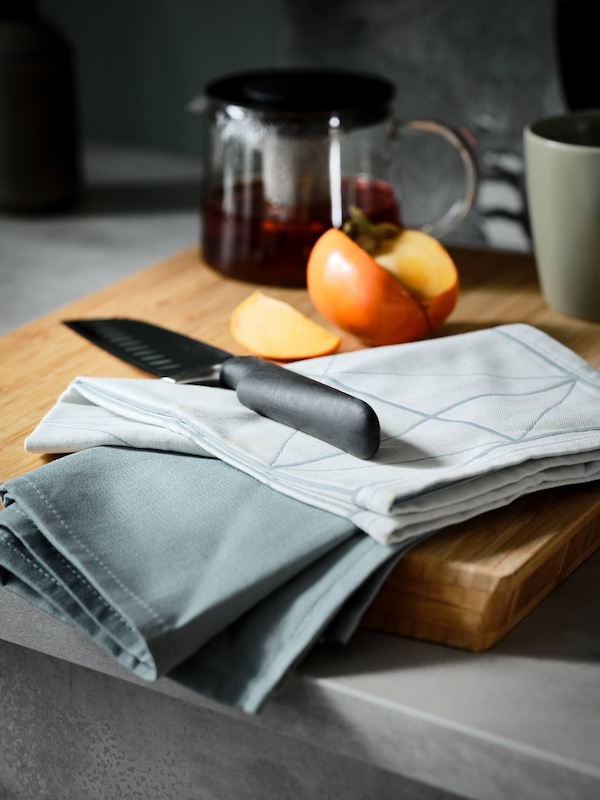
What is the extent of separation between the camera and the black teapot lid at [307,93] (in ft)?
2.89

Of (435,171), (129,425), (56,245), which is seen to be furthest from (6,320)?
(435,171)

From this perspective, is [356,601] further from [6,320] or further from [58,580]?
[6,320]

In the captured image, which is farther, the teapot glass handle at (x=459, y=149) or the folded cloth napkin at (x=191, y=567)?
the teapot glass handle at (x=459, y=149)

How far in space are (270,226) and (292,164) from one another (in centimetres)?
6

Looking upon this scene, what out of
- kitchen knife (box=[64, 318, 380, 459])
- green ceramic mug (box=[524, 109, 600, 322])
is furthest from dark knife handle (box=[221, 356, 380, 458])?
green ceramic mug (box=[524, 109, 600, 322])

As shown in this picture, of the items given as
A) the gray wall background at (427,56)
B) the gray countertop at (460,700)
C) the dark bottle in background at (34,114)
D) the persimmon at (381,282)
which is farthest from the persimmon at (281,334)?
the dark bottle in background at (34,114)

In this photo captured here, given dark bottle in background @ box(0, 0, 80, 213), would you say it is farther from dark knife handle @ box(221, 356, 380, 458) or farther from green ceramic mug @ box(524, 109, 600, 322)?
dark knife handle @ box(221, 356, 380, 458)

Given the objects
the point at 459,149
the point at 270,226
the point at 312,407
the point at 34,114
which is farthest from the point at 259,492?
the point at 34,114

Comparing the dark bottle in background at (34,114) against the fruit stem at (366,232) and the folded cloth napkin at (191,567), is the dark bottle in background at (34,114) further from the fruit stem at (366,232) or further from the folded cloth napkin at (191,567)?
the folded cloth napkin at (191,567)

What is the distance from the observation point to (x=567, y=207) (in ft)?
2.71

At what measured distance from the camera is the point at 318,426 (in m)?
0.57

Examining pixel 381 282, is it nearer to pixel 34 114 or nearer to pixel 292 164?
pixel 292 164

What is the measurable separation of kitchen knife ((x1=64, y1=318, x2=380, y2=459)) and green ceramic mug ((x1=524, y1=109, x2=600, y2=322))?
306 mm

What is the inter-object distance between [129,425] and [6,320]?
42 cm
